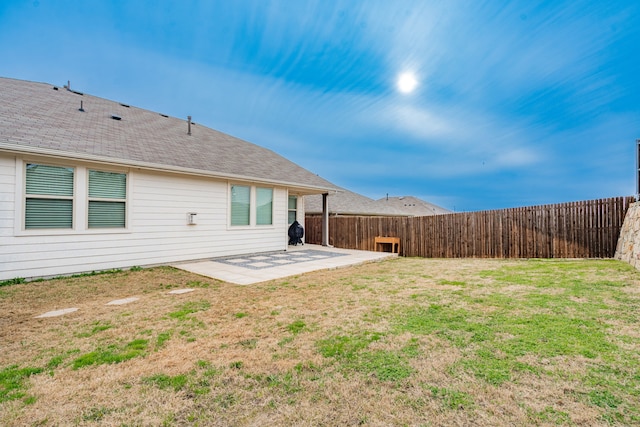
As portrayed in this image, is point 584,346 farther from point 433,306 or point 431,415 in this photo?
point 431,415

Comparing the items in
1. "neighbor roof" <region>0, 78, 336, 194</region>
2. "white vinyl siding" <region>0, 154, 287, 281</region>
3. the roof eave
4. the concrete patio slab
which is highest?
"neighbor roof" <region>0, 78, 336, 194</region>

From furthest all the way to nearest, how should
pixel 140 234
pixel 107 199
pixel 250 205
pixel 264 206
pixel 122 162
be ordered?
pixel 264 206, pixel 250 205, pixel 140 234, pixel 107 199, pixel 122 162

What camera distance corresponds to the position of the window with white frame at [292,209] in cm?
1311

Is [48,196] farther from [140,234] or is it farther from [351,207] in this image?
[351,207]

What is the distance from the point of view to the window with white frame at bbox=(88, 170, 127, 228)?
6.53m

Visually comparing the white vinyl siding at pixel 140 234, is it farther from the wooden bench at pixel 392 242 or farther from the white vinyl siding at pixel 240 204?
the wooden bench at pixel 392 242

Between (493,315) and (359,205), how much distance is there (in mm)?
18226

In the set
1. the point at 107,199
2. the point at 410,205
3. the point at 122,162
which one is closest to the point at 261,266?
the point at 107,199

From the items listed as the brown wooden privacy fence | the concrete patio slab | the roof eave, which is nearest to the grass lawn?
the concrete patio slab

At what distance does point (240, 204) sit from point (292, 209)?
12.7 feet

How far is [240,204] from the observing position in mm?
9586

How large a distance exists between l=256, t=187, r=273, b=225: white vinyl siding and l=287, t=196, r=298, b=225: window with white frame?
2.63 m

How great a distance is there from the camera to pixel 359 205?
71.1ft

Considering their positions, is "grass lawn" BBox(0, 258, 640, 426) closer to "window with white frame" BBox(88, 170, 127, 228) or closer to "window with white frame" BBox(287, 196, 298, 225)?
"window with white frame" BBox(88, 170, 127, 228)
